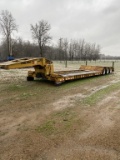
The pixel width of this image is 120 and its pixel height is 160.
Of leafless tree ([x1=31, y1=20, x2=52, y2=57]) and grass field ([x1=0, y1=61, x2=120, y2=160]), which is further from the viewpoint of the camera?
leafless tree ([x1=31, y1=20, x2=52, y2=57])

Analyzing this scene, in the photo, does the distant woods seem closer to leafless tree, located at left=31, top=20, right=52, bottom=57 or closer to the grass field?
leafless tree, located at left=31, top=20, right=52, bottom=57

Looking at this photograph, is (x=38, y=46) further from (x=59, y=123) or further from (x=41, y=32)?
(x=59, y=123)

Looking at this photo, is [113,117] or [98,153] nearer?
[98,153]

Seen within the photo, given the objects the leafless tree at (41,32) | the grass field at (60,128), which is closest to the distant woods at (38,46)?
the leafless tree at (41,32)

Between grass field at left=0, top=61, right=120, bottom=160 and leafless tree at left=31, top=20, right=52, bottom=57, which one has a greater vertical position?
leafless tree at left=31, top=20, right=52, bottom=57

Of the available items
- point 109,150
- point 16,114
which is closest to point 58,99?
point 16,114

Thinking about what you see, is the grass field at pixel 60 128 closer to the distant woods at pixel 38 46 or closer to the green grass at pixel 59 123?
the green grass at pixel 59 123

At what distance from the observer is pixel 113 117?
434 centimetres

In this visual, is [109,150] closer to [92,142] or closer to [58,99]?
[92,142]

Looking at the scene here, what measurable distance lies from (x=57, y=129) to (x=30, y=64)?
466 cm

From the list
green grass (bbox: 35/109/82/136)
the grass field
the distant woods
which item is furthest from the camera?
the distant woods

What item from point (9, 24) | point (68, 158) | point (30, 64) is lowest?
point (68, 158)

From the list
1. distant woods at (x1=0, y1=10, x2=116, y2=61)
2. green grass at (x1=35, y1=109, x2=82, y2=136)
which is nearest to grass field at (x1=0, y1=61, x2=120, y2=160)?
green grass at (x1=35, y1=109, x2=82, y2=136)

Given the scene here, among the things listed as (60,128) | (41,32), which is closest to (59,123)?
(60,128)
